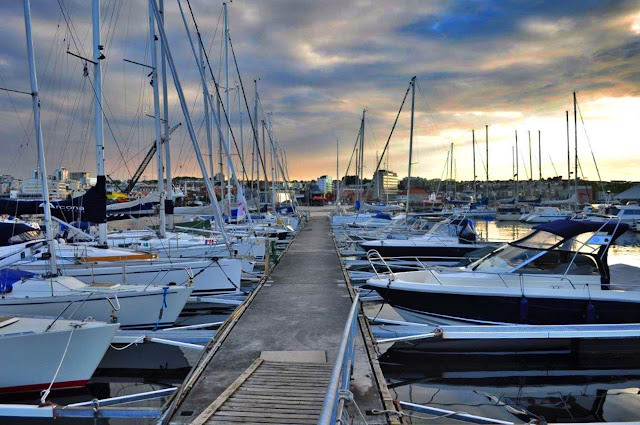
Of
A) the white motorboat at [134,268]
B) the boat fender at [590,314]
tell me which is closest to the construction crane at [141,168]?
the white motorboat at [134,268]

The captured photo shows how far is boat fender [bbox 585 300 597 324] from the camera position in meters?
9.91

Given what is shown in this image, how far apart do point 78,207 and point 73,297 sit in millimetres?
5813

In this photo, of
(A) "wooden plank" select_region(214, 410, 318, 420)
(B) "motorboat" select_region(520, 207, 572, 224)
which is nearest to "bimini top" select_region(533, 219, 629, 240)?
(A) "wooden plank" select_region(214, 410, 318, 420)

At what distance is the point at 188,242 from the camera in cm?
1809

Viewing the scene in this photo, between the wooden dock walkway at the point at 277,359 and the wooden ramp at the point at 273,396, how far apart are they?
0.04 feet

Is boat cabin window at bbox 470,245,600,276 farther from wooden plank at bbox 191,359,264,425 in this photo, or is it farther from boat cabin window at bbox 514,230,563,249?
wooden plank at bbox 191,359,264,425

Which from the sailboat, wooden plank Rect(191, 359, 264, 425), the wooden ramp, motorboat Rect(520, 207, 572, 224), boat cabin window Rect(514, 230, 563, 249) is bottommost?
motorboat Rect(520, 207, 572, 224)

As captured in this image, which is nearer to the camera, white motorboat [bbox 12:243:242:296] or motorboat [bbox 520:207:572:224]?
white motorboat [bbox 12:243:242:296]

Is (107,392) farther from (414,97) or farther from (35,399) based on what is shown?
(414,97)

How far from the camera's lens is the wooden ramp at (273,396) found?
522 cm

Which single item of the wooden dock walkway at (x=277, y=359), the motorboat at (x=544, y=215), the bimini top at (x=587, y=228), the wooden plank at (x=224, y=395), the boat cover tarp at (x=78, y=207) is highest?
the boat cover tarp at (x=78, y=207)

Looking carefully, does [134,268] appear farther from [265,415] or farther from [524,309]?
[524,309]

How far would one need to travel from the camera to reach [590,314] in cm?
992

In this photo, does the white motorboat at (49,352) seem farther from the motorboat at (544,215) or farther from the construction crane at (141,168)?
the motorboat at (544,215)
